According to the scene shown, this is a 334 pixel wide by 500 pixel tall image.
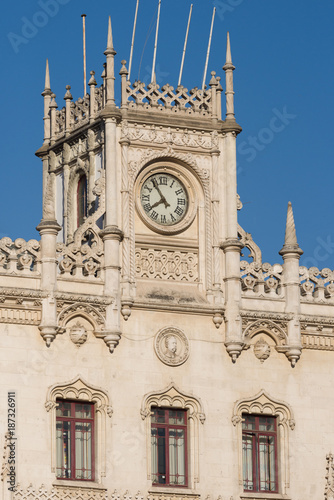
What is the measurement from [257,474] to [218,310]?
4452mm

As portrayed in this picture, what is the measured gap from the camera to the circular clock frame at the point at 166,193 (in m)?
49.0

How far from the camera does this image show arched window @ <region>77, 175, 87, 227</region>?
1987 inches

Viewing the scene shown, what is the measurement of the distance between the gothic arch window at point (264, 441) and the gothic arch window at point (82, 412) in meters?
3.78

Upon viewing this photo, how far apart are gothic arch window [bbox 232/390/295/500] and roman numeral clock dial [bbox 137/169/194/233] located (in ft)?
16.9

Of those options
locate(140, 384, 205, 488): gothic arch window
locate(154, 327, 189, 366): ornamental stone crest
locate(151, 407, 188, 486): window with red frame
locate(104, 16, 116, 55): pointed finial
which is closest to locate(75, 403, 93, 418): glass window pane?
locate(140, 384, 205, 488): gothic arch window

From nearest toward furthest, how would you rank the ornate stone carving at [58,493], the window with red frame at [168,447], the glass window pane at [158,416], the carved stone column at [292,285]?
the ornate stone carving at [58,493], the window with red frame at [168,447], the glass window pane at [158,416], the carved stone column at [292,285]

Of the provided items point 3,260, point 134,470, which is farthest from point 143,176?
point 134,470

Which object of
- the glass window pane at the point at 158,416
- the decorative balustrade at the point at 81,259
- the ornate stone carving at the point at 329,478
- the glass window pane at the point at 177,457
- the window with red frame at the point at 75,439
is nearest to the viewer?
the window with red frame at the point at 75,439

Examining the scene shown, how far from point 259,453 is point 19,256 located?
8363mm

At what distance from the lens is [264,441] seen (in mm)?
49219

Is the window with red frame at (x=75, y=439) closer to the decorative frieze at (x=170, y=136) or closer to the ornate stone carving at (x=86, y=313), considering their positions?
the ornate stone carving at (x=86, y=313)

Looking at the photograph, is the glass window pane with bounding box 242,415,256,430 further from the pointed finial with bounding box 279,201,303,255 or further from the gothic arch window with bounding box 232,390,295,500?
the pointed finial with bounding box 279,201,303,255

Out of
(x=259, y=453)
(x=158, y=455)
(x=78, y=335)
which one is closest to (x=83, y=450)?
(x=158, y=455)

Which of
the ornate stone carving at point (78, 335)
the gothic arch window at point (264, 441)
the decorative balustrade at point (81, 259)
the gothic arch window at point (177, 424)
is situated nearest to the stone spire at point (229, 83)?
the decorative balustrade at point (81, 259)
